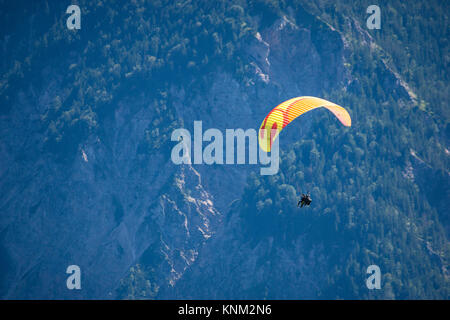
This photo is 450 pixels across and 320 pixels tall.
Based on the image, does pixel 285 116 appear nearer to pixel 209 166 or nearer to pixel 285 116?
pixel 285 116

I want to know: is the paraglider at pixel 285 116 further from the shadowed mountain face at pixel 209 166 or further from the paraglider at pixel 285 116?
the shadowed mountain face at pixel 209 166

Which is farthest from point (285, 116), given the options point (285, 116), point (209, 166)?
point (209, 166)

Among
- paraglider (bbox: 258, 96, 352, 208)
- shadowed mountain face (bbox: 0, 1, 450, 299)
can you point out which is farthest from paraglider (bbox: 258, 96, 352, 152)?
shadowed mountain face (bbox: 0, 1, 450, 299)

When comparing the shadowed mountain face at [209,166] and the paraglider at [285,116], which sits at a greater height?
the shadowed mountain face at [209,166]

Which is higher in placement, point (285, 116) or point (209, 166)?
point (209, 166)

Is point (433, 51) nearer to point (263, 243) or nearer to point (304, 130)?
point (304, 130)

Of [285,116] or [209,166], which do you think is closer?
[285,116]

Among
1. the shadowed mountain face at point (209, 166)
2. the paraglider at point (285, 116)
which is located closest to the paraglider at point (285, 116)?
the paraglider at point (285, 116)

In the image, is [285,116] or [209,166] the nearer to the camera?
[285,116]
